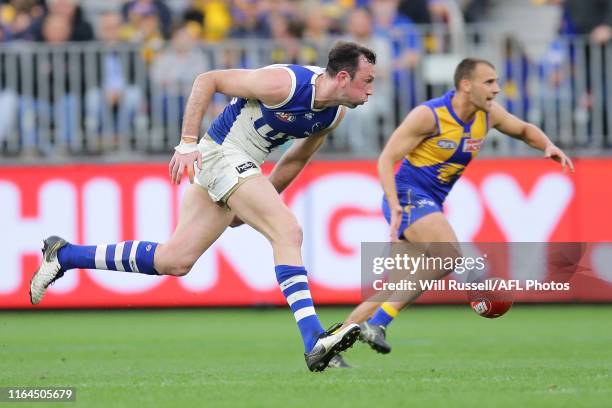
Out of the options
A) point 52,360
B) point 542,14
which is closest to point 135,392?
point 52,360

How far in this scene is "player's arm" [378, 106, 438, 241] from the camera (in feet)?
36.3

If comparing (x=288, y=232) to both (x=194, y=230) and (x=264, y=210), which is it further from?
(x=194, y=230)

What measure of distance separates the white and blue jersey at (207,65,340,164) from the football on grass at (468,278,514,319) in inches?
71.0

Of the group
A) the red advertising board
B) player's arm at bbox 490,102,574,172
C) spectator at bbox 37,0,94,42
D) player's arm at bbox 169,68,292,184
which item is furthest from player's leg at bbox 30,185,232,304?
spectator at bbox 37,0,94,42

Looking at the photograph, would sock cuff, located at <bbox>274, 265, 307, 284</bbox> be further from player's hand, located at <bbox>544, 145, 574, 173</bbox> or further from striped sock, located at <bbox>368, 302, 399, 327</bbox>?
player's hand, located at <bbox>544, 145, 574, 173</bbox>

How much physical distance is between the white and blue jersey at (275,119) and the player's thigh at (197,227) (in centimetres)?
47

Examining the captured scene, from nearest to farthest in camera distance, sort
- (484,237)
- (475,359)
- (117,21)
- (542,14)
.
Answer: (475,359), (484,237), (117,21), (542,14)

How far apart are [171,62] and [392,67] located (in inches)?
113

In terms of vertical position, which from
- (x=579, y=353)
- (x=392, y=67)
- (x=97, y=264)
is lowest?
(x=579, y=353)

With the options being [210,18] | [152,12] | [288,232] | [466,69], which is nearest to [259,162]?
[288,232]

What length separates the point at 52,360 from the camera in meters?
11.2

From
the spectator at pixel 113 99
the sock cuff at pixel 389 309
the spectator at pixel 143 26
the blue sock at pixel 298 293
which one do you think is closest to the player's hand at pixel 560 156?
the sock cuff at pixel 389 309

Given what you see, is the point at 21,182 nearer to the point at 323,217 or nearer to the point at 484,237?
the point at 323,217

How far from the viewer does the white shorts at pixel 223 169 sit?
9641 millimetres
